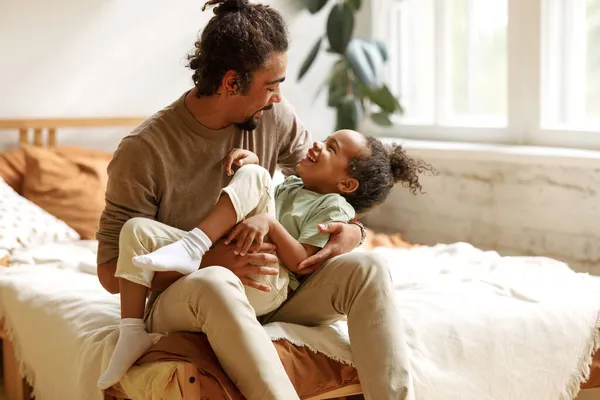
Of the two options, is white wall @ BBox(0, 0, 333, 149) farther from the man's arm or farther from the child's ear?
the child's ear

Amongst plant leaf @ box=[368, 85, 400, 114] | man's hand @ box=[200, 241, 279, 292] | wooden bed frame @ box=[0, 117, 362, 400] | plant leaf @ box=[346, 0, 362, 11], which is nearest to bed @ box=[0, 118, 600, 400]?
wooden bed frame @ box=[0, 117, 362, 400]

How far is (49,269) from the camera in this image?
282 cm

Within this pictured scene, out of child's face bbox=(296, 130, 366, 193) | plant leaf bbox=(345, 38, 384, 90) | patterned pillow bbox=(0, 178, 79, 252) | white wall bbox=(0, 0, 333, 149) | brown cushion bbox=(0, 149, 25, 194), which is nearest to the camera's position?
child's face bbox=(296, 130, 366, 193)

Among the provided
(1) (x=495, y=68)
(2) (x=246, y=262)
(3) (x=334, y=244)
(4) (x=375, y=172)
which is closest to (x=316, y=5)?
(1) (x=495, y=68)

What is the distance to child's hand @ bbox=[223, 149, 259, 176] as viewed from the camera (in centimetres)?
214

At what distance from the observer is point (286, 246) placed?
81.0 inches

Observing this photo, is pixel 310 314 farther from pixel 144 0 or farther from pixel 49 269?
pixel 144 0

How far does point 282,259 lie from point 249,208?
0.15 metres

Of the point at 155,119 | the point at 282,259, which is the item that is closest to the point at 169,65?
the point at 155,119

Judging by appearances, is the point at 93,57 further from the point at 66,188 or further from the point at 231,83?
the point at 231,83

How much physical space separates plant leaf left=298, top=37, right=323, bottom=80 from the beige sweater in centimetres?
168

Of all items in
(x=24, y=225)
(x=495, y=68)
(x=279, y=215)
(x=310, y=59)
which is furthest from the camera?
(x=310, y=59)

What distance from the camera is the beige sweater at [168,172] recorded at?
2.09m

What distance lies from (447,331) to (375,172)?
1.42 ft
